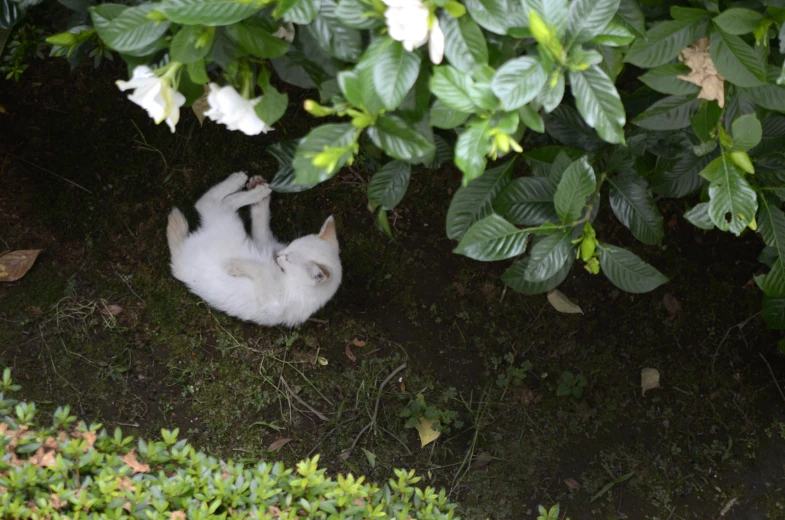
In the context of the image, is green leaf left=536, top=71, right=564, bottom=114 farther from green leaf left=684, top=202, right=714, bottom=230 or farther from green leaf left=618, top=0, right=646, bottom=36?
green leaf left=684, top=202, right=714, bottom=230

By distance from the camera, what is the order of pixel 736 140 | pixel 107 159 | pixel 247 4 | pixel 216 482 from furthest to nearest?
pixel 107 159 → pixel 216 482 → pixel 736 140 → pixel 247 4

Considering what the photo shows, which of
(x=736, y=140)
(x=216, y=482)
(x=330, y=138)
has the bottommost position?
(x=216, y=482)

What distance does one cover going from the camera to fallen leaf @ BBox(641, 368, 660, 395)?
327 centimetres

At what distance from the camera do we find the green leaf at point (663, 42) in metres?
1.59

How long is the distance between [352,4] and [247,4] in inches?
7.8

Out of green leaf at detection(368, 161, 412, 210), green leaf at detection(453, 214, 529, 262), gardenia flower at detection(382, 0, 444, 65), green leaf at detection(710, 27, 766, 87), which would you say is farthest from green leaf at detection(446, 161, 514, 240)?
gardenia flower at detection(382, 0, 444, 65)

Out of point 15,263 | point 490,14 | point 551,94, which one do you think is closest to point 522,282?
point 551,94

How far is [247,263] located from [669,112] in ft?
6.26

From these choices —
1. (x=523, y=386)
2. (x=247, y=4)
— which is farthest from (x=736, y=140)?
(x=523, y=386)

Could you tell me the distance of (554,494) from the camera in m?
3.25

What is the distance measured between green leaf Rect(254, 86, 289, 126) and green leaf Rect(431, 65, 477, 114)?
0.35 m

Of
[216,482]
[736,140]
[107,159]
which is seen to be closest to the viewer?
[736,140]

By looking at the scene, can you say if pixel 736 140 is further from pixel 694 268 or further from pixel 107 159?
pixel 107 159

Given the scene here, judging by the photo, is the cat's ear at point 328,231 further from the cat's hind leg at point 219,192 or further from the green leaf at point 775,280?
the green leaf at point 775,280
